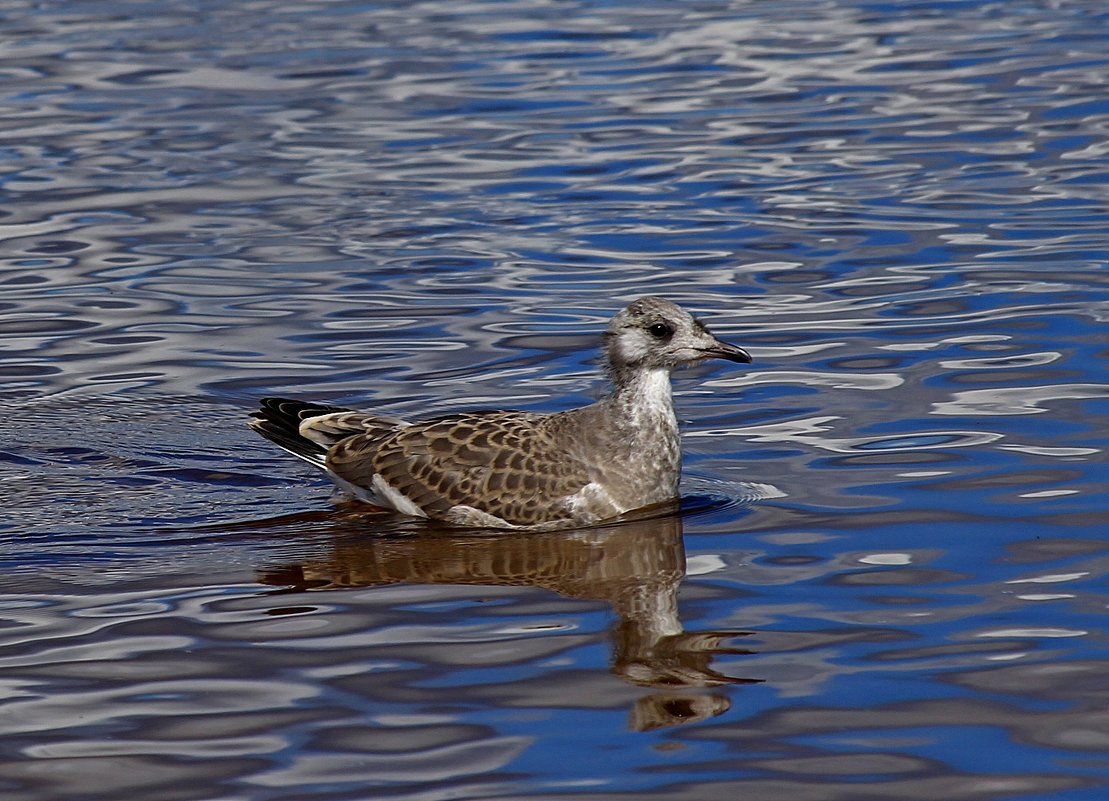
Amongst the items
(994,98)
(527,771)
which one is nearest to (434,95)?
(994,98)

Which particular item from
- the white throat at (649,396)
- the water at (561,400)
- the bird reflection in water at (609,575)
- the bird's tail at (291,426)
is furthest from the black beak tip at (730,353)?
the bird's tail at (291,426)

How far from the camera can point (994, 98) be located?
68.4ft

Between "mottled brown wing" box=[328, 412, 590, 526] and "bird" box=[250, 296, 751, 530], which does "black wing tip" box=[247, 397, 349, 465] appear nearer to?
"bird" box=[250, 296, 751, 530]

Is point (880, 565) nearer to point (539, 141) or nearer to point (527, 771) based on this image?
point (527, 771)

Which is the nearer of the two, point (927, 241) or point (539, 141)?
point (927, 241)

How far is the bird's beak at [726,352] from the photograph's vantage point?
1047cm

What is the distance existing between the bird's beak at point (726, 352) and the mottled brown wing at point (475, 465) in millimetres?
966

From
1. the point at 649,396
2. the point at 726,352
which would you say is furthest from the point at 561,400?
the point at 726,352

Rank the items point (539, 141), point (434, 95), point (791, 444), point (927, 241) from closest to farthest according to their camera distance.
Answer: point (791, 444), point (927, 241), point (539, 141), point (434, 95)

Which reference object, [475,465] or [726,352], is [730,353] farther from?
[475,465]

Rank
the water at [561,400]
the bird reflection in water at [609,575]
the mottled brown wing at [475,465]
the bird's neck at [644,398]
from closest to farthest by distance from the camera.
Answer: the water at [561,400]
the bird reflection in water at [609,575]
the mottled brown wing at [475,465]
the bird's neck at [644,398]

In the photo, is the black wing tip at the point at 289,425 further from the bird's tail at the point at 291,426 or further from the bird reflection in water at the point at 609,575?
the bird reflection in water at the point at 609,575

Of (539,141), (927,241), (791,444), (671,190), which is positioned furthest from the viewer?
(539,141)

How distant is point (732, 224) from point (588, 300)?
8.11ft
